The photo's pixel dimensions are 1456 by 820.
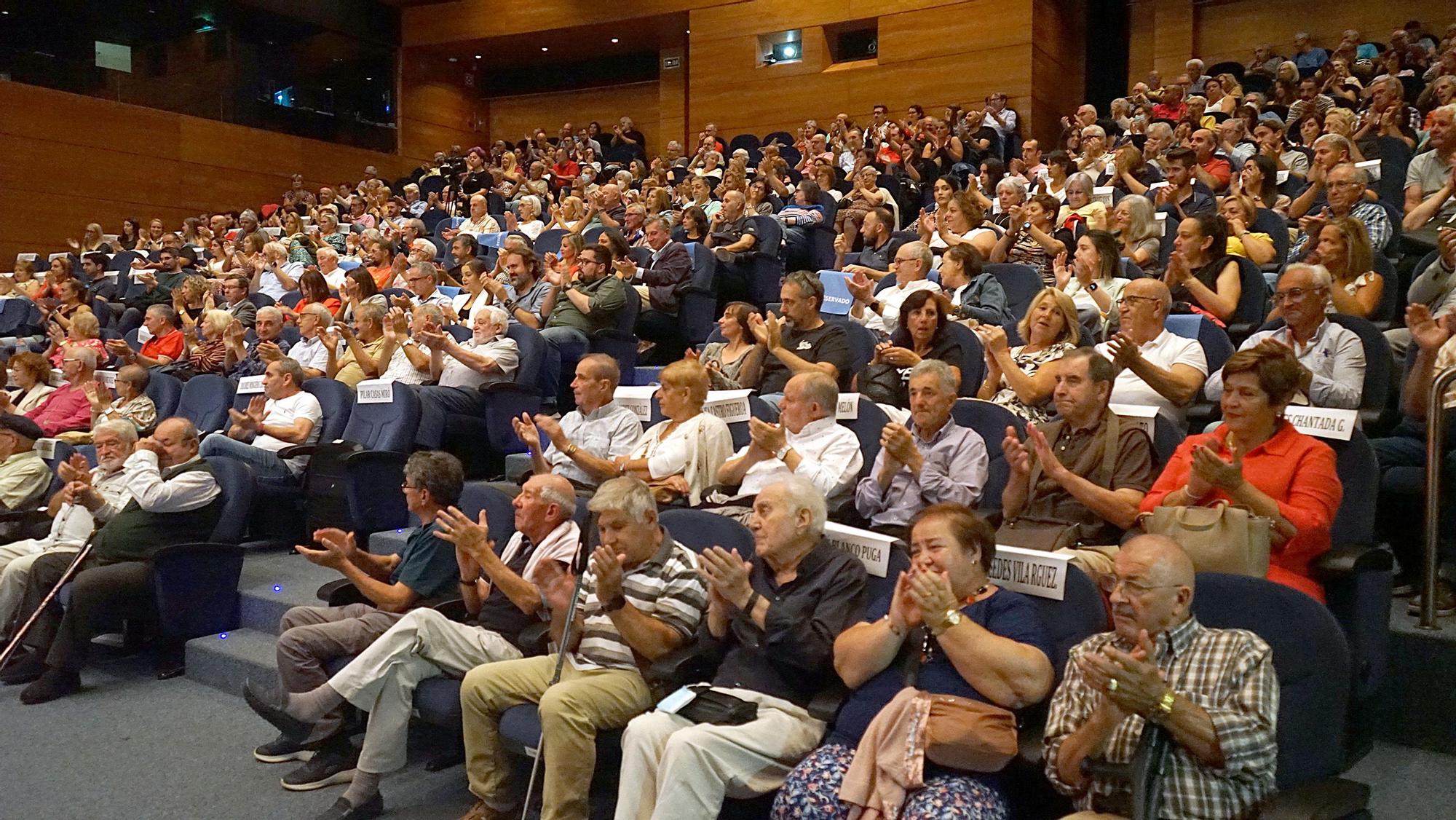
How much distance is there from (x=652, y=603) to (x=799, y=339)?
6.10 feet

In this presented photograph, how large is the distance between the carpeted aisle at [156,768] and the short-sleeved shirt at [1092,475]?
1.70 meters

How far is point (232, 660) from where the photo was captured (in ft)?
12.3

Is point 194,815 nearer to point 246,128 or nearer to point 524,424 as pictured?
point 524,424

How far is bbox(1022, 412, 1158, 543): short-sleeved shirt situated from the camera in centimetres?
277

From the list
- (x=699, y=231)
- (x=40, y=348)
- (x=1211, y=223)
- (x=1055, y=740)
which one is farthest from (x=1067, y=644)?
(x=40, y=348)

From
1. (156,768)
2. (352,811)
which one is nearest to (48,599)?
(156,768)

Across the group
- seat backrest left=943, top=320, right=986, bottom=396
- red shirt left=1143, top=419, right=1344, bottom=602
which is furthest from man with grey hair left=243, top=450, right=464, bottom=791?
red shirt left=1143, top=419, right=1344, bottom=602

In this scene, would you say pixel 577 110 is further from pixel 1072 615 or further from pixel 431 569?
pixel 1072 615

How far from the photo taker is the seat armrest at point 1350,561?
7.59 ft

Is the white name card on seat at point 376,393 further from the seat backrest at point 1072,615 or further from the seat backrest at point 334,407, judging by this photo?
the seat backrest at point 1072,615

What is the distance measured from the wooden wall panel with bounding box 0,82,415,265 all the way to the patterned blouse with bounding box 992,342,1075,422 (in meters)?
11.6

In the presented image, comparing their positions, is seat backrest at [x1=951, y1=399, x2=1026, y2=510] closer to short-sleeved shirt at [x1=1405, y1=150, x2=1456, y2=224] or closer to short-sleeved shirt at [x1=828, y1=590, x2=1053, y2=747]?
short-sleeved shirt at [x1=828, y1=590, x2=1053, y2=747]

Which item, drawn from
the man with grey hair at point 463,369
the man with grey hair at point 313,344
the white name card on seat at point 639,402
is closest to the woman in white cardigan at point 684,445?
the white name card on seat at point 639,402

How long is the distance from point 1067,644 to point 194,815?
218 centimetres
